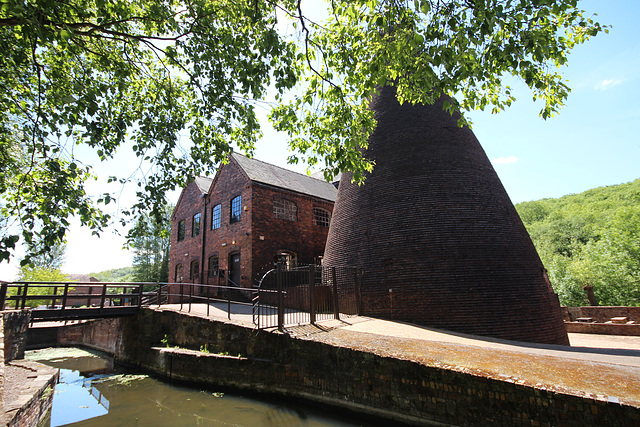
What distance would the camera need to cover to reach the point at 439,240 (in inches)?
355

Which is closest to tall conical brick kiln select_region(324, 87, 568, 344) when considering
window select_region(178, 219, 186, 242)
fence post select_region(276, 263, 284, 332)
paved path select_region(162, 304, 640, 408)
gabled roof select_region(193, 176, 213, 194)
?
paved path select_region(162, 304, 640, 408)

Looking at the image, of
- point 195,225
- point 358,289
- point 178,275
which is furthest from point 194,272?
point 358,289

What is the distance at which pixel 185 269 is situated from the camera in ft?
65.2

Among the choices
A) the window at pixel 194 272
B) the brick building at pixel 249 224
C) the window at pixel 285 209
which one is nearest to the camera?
the brick building at pixel 249 224

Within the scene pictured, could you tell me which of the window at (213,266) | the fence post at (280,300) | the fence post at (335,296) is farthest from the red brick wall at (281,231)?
the fence post at (280,300)

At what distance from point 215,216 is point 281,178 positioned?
429 cm

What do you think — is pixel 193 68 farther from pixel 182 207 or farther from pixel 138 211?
pixel 182 207

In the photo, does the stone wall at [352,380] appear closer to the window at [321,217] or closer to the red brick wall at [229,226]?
the red brick wall at [229,226]

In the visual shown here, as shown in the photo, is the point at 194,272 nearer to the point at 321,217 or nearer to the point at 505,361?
the point at 321,217

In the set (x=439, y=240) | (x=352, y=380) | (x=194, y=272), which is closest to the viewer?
(x=352, y=380)

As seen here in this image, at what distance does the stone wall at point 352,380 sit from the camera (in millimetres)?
3947

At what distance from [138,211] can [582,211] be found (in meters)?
64.0

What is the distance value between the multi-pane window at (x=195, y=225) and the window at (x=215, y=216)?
70.4 inches

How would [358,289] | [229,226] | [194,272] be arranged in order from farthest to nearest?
[194,272]
[229,226]
[358,289]
